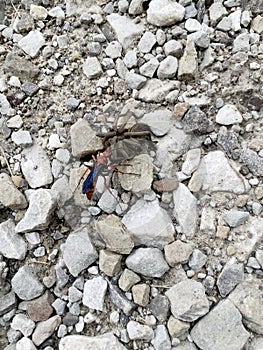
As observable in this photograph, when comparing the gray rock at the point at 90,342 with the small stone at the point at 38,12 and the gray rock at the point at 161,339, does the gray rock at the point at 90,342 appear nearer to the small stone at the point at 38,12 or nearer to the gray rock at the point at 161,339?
the gray rock at the point at 161,339

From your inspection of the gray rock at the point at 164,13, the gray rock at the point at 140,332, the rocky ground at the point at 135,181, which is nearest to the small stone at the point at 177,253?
the rocky ground at the point at 135,181

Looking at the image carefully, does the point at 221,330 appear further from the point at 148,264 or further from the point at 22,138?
the point at 22,138

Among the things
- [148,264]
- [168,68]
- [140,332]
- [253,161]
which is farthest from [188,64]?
[140,332]

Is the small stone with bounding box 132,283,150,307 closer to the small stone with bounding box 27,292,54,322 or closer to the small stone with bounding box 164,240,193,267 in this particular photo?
the small stone with bounding box 164,240,193,267

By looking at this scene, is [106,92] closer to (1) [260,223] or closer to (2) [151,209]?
(2) [151,209]

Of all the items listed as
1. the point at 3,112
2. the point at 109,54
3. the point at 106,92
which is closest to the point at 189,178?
the point at 106,92

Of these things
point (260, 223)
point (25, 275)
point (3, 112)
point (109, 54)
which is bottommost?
point (25, 275)
